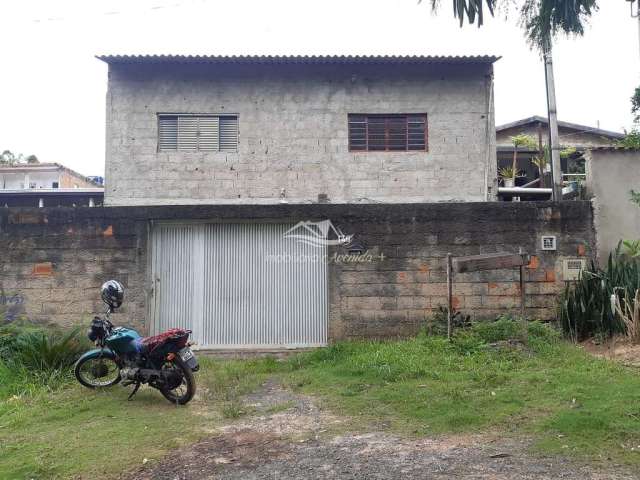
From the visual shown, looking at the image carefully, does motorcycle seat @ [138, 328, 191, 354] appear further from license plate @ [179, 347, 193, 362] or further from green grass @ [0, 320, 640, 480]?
green grass @ [0, 320, 640, 480]

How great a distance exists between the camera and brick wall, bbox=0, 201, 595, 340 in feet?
24.1

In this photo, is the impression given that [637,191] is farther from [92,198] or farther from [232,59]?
[92,198]

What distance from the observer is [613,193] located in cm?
800

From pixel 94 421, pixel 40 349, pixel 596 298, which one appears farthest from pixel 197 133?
pixel 596 298

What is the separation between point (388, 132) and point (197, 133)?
12.8 feet

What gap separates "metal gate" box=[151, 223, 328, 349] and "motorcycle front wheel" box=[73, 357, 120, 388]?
177 centimetres

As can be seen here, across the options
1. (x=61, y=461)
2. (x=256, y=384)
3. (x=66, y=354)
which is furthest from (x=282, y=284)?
(x=61, y=461)

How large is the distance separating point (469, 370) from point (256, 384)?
2.22 m

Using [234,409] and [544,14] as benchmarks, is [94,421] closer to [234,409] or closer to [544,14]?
[234,409]

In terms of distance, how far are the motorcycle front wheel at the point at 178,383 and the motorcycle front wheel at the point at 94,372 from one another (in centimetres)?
76

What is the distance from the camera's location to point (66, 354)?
6078 mm

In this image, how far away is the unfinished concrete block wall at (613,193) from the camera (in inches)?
306

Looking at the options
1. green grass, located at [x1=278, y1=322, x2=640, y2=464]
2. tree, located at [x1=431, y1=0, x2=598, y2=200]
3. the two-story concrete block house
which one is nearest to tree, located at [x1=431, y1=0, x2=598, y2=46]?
tree, located at [x1=431, y1=0, x2=598, y2=200]

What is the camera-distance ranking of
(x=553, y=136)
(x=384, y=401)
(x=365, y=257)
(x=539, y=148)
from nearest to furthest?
(x=384, y=401), (x=365, y=257), (x=553, y=136), (x=539, y=148)
